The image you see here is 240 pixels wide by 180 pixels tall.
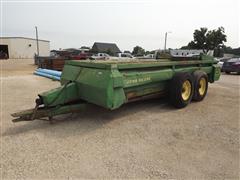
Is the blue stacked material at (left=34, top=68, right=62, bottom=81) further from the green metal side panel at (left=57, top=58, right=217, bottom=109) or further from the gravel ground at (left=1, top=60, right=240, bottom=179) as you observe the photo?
the green metal side panel at (left=57, top=58, right=217, bottom=109)

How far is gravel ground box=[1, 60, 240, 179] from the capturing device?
2.66 metres

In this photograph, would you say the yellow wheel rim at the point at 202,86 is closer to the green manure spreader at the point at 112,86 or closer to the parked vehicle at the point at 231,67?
the green manure spreader at the point at 112,86

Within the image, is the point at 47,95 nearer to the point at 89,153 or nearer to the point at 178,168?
the point at 89,153

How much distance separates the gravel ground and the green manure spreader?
14.1 inches

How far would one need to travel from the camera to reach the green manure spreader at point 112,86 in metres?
3.79

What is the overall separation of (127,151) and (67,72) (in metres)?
2.45

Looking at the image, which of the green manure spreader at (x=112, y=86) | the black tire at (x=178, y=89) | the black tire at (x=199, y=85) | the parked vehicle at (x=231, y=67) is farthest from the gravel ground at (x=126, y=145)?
the parked vehicle at (x=231, y=67)

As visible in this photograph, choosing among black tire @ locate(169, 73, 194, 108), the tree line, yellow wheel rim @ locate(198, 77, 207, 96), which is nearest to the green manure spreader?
black tire @ locate(169, 73, 194, 108)

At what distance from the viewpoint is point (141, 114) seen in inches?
190

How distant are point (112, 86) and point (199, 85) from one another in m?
3.25

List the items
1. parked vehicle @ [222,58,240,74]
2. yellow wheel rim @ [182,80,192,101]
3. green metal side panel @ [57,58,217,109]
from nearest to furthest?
green metal side panel @ [57,58,217,109] < yellow wheel rim @ [182,80,192,101] < parked vehicle @ [222,58,240,74]

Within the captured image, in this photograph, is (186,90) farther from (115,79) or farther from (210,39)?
(210,39)

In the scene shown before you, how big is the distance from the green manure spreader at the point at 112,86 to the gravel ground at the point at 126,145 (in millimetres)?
359

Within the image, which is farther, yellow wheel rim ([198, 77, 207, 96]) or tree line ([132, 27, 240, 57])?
tree line ([132, 27, 240, 57])
